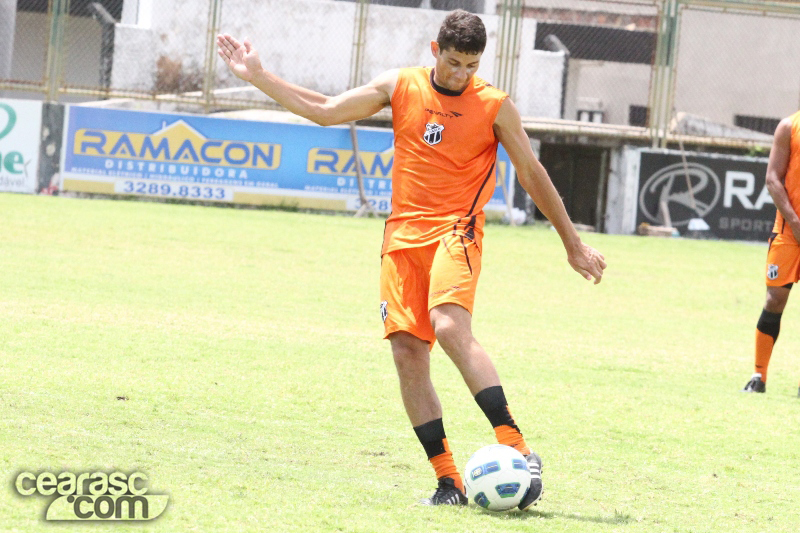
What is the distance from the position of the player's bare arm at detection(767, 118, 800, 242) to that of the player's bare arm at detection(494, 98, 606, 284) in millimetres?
3860

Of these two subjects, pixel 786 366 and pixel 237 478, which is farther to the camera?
pixel 786 366

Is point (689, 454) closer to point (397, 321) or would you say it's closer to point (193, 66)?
point (397, 321)

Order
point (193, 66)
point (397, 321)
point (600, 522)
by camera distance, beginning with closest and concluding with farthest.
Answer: point (600, 522) → point (397, 321) → point (193, 66)

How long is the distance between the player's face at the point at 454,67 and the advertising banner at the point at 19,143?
17.1m

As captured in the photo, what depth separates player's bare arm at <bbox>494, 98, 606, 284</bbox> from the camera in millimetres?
5062

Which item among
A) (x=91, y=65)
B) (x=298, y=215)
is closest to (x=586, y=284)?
(x=298, y=215)

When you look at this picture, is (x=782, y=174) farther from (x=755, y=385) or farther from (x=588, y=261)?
(x=588, y=261)

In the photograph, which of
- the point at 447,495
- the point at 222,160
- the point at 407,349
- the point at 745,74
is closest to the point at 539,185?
the point at 407,349

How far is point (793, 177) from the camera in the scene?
28.5 feet

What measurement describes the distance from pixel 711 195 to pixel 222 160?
996 cm

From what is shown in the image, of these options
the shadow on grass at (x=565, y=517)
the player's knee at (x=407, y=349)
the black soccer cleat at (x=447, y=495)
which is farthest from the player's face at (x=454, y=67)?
the shadow on grass at (x=565, y=517)

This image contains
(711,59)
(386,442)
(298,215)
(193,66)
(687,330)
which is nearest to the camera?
(386,442)

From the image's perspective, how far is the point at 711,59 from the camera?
2958 cm

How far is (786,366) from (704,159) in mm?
13653
